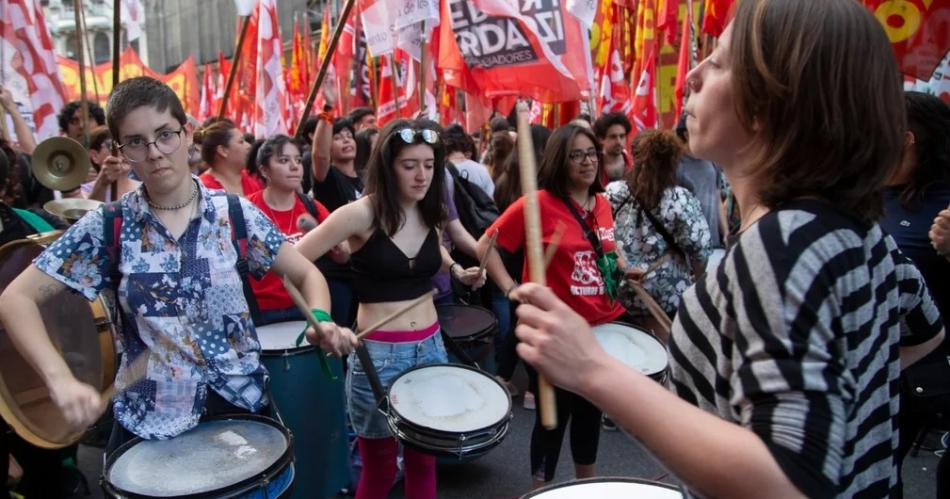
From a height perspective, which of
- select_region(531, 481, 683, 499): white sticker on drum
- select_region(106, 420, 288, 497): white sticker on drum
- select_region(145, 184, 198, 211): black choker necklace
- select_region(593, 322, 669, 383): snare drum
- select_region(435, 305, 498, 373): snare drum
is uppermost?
select_region(145, 184, 198, 211): black choker necklace

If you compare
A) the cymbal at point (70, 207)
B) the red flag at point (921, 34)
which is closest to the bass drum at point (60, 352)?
the cymbal at point (70, 207)

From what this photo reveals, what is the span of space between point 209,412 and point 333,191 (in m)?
3.17

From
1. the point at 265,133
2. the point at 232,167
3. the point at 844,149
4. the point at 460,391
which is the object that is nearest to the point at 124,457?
the point at 460,391

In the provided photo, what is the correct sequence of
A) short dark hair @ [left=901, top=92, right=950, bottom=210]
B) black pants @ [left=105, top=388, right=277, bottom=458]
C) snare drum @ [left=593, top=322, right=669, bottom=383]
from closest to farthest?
black pants @ [left=105, top=388, right=277, bottom=458]
short dark hair @ [left=901, top=92, right=950, bottom=210]
snare drum @ [left=593, top=322, right=669, bottom=383]

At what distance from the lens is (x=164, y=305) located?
210 cm

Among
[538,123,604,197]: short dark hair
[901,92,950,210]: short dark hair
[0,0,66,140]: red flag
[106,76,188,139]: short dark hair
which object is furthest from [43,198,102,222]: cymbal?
[901,92,950,210]: short dark hair

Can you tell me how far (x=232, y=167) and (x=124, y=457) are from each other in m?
3.20

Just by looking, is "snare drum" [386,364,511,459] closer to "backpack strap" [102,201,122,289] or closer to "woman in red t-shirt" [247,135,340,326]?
"backpack strap" [102,201,122,289]

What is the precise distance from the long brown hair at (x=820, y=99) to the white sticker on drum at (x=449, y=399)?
1862mm

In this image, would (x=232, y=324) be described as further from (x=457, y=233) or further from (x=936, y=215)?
(x=936, y=215)

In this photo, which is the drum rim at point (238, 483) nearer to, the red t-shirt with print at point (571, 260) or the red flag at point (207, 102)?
the red t-shirt with print at point (571, 260)

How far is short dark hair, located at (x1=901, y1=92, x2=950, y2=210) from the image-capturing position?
2949 millimetres

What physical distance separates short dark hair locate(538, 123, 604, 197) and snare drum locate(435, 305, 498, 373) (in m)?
0.86

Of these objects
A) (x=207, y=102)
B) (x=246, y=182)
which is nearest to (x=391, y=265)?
(x=246, y=182)
